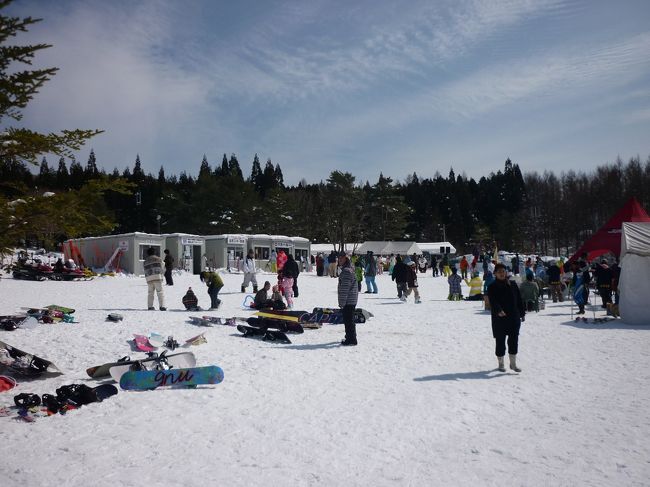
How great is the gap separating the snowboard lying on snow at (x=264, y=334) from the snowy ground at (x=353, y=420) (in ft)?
1.20

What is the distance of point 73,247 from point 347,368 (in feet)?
100

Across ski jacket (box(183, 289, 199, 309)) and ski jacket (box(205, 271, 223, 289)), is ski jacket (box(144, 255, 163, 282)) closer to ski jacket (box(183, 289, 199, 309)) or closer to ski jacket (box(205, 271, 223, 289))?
ski jacket (box(183, 289, 199, 309))

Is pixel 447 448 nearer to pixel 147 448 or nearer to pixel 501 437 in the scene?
pixel 501 437

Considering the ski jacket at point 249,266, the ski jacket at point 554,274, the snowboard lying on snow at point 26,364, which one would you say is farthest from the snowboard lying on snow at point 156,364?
the ski jacket at point 554,274

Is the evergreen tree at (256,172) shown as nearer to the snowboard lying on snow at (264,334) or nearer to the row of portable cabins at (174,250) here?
the row of portable cabins at (174,250)

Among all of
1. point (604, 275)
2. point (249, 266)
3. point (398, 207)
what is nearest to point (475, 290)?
point (604, 275)

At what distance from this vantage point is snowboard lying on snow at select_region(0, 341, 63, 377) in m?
6.24

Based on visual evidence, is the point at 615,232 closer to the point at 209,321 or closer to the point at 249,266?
the point at 249,266

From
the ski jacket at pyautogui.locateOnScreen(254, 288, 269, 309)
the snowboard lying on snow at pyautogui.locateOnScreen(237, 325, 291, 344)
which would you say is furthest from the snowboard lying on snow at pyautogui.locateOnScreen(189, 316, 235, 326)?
the ski jacket at pyautogui.locateOnScreen(254, 288, 269, 309)

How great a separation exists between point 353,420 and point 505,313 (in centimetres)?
309

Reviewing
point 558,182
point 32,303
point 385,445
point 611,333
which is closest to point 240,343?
point 385,445

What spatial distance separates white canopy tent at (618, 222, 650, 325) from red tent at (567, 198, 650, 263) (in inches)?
281

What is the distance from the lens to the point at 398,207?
71.2m

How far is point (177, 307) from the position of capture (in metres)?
13.7
